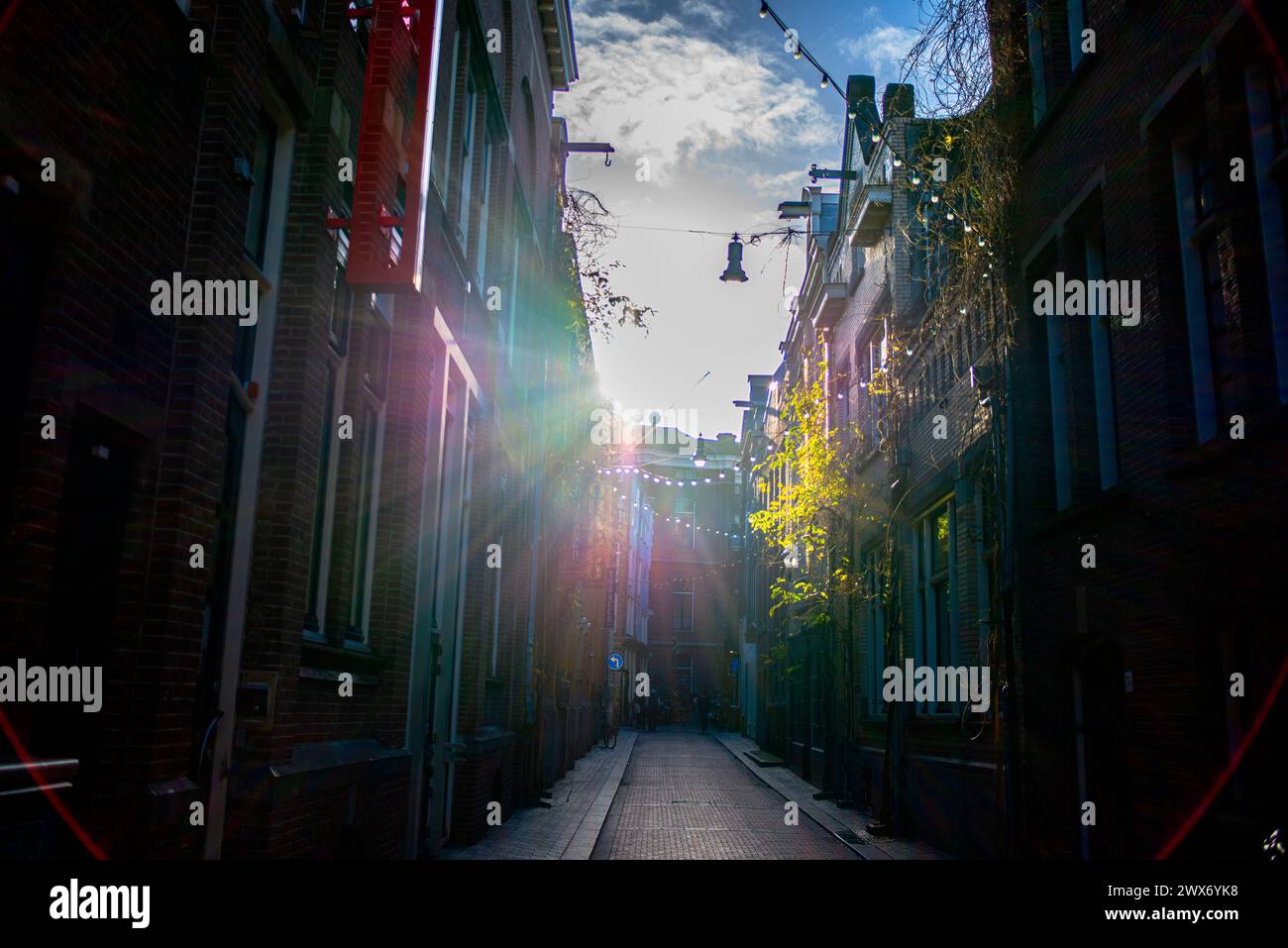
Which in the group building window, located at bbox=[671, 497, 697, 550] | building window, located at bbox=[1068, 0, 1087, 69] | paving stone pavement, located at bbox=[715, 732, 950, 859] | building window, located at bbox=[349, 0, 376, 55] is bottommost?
paving stone pavement, located at bbox=[715, 732, 950, 859]

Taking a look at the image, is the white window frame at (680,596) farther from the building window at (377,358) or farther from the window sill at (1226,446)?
the window sill at (1226,446)

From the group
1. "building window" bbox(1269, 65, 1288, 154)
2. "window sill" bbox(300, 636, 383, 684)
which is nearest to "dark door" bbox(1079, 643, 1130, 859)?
"building window" bbox(1269, 65, 1288, 154)

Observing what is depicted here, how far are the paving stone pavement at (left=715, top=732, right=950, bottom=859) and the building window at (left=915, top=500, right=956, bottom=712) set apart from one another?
1.69 meters

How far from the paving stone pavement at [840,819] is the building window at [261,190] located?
8.70m

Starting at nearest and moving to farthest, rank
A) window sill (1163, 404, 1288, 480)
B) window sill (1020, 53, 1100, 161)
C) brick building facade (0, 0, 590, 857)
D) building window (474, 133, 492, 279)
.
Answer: brick building facade (0, 0, 590, 857)
window sill (1163, 404, 1288, 480)
window sill (1020, 53, 1100, 161)
building window (474, 133, 492, 279)

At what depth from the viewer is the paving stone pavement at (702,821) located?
11.5 meters

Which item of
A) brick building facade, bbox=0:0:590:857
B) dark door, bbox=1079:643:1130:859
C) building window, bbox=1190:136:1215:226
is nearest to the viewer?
brick building facade, bbox=0:0:590:857

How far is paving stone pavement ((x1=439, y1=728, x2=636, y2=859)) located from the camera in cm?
1052

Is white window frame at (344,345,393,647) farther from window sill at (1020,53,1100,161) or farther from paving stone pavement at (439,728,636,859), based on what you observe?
window sill at (1020,53,1100,161)

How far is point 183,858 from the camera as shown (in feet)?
15.2

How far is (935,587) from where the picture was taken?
1359 cm

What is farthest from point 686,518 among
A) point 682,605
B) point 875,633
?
point 875,633

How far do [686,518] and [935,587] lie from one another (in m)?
48.4

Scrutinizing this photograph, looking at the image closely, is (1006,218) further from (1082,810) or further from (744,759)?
(744,759)
